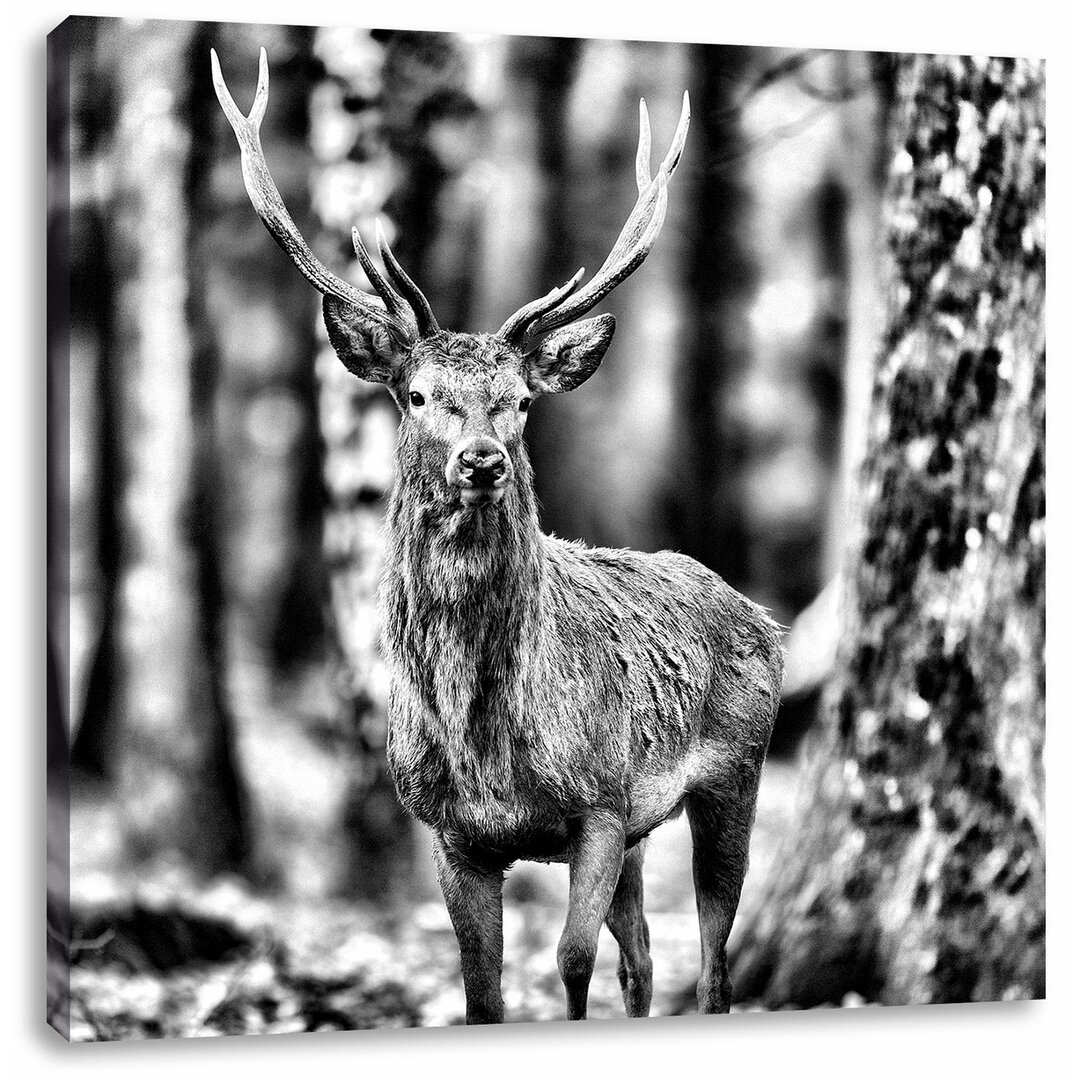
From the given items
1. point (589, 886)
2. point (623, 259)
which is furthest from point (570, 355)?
point (589, 886)

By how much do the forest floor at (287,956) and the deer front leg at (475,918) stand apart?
9 centimetres

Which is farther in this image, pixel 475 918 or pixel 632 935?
pixel 632 935

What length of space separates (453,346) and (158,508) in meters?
0.83

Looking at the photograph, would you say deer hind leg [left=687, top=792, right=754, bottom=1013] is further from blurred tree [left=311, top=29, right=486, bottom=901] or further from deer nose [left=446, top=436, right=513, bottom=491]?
deer nose [left=446, top=436, right=513, bottom=491]

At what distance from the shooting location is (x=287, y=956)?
4844 mm

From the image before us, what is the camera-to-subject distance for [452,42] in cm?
Answer: 501

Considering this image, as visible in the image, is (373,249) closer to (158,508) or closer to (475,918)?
(158,508)

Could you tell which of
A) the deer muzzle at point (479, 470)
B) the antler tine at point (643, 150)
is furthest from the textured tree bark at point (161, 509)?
the antler tine at point (643, 150)

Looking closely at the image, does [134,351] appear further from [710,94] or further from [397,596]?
[710,94]

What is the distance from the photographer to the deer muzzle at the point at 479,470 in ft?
14.3

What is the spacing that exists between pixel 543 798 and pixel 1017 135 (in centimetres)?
233

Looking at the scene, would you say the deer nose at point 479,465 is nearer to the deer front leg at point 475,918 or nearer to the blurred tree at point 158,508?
the blurred tree at point 158,508

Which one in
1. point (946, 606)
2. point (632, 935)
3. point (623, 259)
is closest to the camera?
point (623, 259)

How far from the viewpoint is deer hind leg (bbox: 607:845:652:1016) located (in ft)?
16.6
